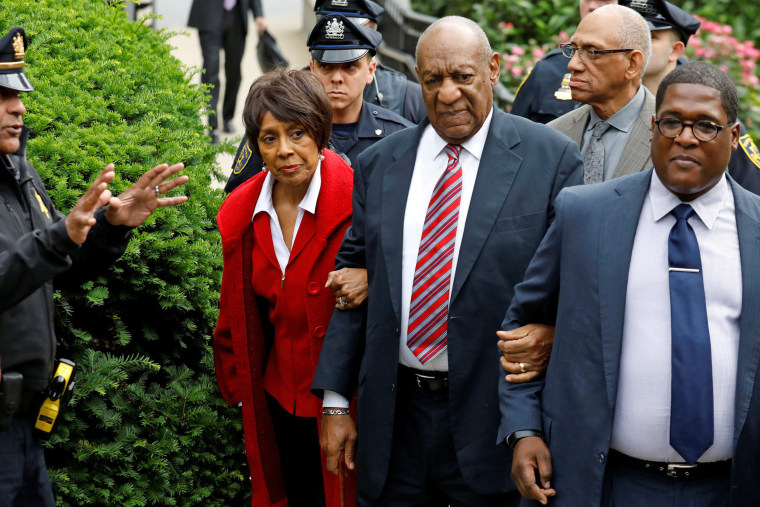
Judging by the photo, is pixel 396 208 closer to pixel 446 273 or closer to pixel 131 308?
pixel 446 273

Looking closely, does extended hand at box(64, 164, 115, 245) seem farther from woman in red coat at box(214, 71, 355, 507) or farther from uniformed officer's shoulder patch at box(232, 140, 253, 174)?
uniformed officer's shoulder patch at box(232, 140, 253, 174)

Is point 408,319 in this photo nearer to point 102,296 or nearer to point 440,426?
point 440,426

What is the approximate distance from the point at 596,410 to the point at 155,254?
229 cm

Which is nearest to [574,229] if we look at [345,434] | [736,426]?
[736,426]

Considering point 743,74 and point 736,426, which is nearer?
point 736,426

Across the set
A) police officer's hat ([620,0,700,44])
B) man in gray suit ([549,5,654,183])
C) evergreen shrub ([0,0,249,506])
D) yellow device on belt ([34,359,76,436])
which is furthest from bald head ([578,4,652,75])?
yellow device on belt ([34,359,76,436])

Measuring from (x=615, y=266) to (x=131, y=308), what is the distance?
2.51 metres

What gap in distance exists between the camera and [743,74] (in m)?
11.1

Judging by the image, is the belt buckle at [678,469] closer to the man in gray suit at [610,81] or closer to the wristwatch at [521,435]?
the wristwatch at [521,435]

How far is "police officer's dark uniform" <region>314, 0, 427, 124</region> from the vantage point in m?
6.30

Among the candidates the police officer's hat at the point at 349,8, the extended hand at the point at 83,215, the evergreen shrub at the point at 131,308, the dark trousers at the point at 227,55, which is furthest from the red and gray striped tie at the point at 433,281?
the dark trousers at the point at 227,55

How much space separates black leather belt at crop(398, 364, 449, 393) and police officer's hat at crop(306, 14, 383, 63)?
240cm

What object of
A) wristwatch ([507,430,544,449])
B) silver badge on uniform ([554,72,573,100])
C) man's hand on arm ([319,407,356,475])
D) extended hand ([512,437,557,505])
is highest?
silver badge on uniform ([554,72,573,100])

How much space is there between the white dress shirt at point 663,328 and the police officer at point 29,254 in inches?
66.0
